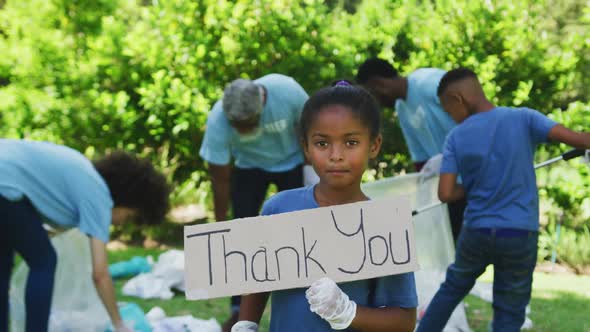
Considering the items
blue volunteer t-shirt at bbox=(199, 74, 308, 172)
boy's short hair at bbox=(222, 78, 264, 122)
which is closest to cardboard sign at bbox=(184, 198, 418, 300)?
boy's short hair at bbox=(222, 78, 264, 122)

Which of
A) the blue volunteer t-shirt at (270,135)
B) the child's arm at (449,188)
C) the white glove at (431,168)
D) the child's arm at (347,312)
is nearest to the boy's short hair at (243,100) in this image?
the blue volunteer t-shirt at (270,135)

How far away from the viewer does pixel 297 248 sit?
76.5 inches

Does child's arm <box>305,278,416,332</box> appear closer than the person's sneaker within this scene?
Yes

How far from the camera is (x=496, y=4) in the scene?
725cm

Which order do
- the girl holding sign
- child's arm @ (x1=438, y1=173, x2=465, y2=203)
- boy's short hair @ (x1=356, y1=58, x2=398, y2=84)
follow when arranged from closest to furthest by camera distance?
the girl holding sign → child's arm @ (x1=438, y1=173, x2=465, y2=203) → boy's short hair @ (x1=356, y1=58, x2=398, y2=84)

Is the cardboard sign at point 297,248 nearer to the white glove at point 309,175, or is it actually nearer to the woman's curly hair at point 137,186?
the woman's curly hair at point 137,186

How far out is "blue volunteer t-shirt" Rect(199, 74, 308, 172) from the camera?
4145mm

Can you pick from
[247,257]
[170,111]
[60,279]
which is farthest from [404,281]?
[170,111]

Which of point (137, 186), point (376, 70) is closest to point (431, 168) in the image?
point (376, 70)

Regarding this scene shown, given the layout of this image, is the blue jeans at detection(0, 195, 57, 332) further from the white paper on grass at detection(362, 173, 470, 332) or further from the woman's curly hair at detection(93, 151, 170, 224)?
the white paper on grass at detection(362, 173, 470, 332)

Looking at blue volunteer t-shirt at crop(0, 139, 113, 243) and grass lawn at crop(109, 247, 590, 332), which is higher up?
blue volunteer t-shirt at crop(0, 139, 113, 243)

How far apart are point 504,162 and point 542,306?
2286mm

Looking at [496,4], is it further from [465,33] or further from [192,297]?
[192,297]

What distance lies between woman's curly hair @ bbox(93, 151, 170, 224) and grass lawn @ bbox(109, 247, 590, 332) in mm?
1266
